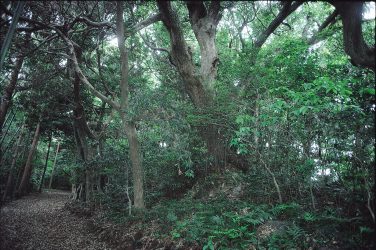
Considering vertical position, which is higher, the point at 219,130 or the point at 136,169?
the point at 219,130

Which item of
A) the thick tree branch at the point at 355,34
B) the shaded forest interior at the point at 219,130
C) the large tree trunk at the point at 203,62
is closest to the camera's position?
the thick tree branch at the point at 355,34

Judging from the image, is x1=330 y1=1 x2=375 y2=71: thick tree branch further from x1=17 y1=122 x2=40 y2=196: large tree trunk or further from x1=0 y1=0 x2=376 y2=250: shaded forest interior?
x1=17 y1=122 x2=40 y2=196: large tree trunk

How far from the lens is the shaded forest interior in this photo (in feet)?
15.1

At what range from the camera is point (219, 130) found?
812 cm

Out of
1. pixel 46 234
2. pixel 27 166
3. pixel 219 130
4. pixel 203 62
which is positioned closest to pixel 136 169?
pixel 219 130

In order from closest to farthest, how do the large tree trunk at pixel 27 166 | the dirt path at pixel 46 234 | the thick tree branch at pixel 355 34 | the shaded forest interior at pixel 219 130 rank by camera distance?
1. the thick tree branch at pixel 355 34
2. the shaded forest interior at pixel 219 130
3. the dirt path at pixel 46 234
4. the large tree trunk at pixel 27 166

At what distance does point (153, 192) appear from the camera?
987 centimetres

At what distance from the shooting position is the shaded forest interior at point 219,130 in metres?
4.61

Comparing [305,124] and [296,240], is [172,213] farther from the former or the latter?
[305,124]

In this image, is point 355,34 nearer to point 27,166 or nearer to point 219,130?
point 219,130

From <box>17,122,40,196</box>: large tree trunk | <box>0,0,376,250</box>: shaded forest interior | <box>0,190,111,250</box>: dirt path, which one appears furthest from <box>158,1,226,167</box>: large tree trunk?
<box>17,122,40,196</box>: large tree trunk

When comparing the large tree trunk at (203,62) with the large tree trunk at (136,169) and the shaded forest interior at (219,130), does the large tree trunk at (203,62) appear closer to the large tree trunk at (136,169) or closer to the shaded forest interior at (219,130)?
the shaded forest interior at (219,130)

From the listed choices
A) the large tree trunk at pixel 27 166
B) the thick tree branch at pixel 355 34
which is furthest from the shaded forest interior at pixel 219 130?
the large tree trunk at pixel 27 166

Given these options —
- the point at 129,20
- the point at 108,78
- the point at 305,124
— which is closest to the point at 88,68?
the point at 108,78
